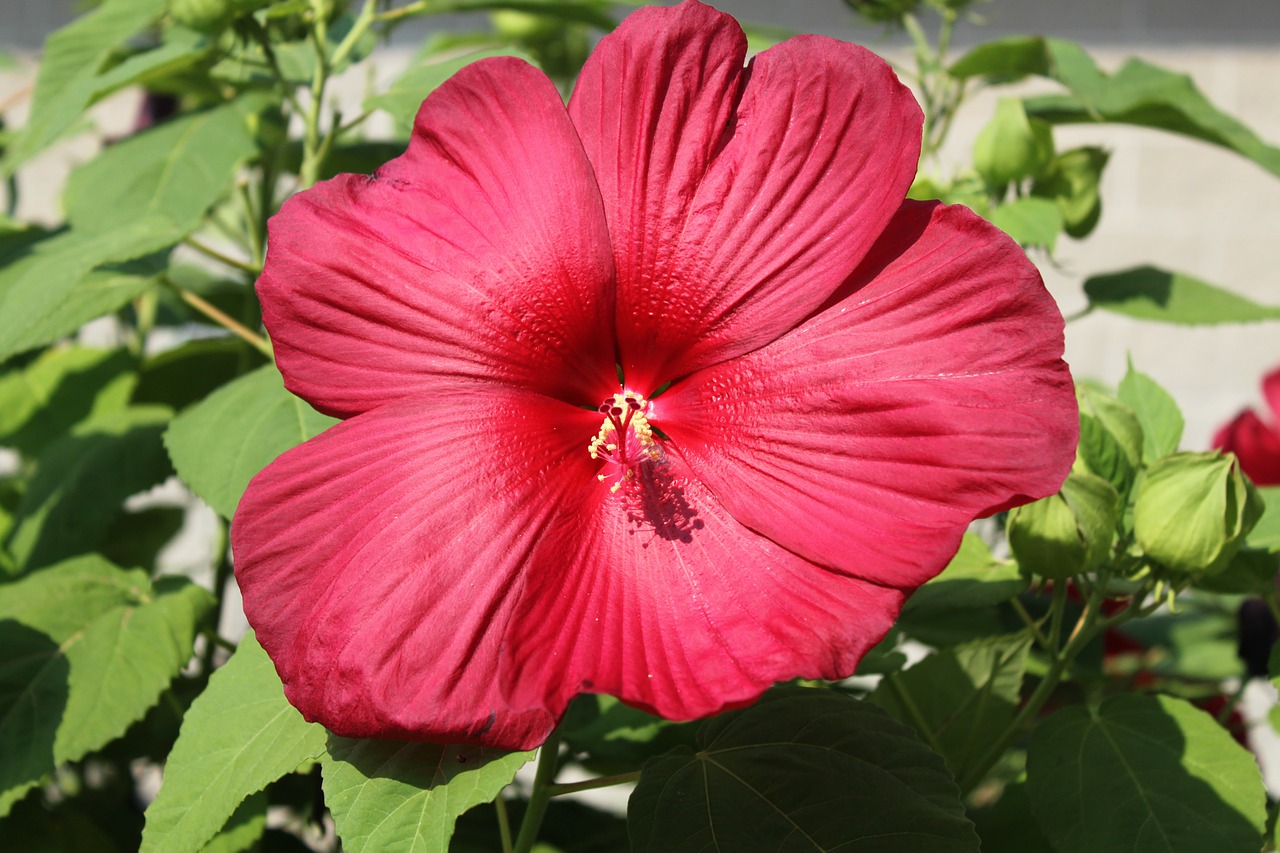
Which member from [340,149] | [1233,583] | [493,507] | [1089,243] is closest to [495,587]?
[493,507]

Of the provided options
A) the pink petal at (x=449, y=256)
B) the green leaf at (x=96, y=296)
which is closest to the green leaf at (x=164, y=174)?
the green leaf at (x=96, y=296)

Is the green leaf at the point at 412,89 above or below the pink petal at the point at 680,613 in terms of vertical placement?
above

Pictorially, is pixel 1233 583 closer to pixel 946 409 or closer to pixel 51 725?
pixel 946 409

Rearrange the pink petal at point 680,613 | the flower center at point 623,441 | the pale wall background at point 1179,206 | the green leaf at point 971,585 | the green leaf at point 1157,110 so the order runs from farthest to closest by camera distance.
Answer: the pale wall background at point 1179,206, the green leaf at point 1157,110, the green leaf at point 971,585, the flower center at point 623,441, the pink petal at point 680,613

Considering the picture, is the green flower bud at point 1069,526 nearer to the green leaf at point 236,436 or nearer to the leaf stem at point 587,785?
the leaf stem at point 587,785

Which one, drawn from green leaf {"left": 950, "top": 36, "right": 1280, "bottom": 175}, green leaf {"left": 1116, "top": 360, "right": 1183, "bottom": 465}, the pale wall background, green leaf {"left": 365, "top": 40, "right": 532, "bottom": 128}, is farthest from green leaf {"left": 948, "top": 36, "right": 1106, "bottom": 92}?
the pale wall background

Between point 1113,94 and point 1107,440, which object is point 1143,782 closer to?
point 1107,440
